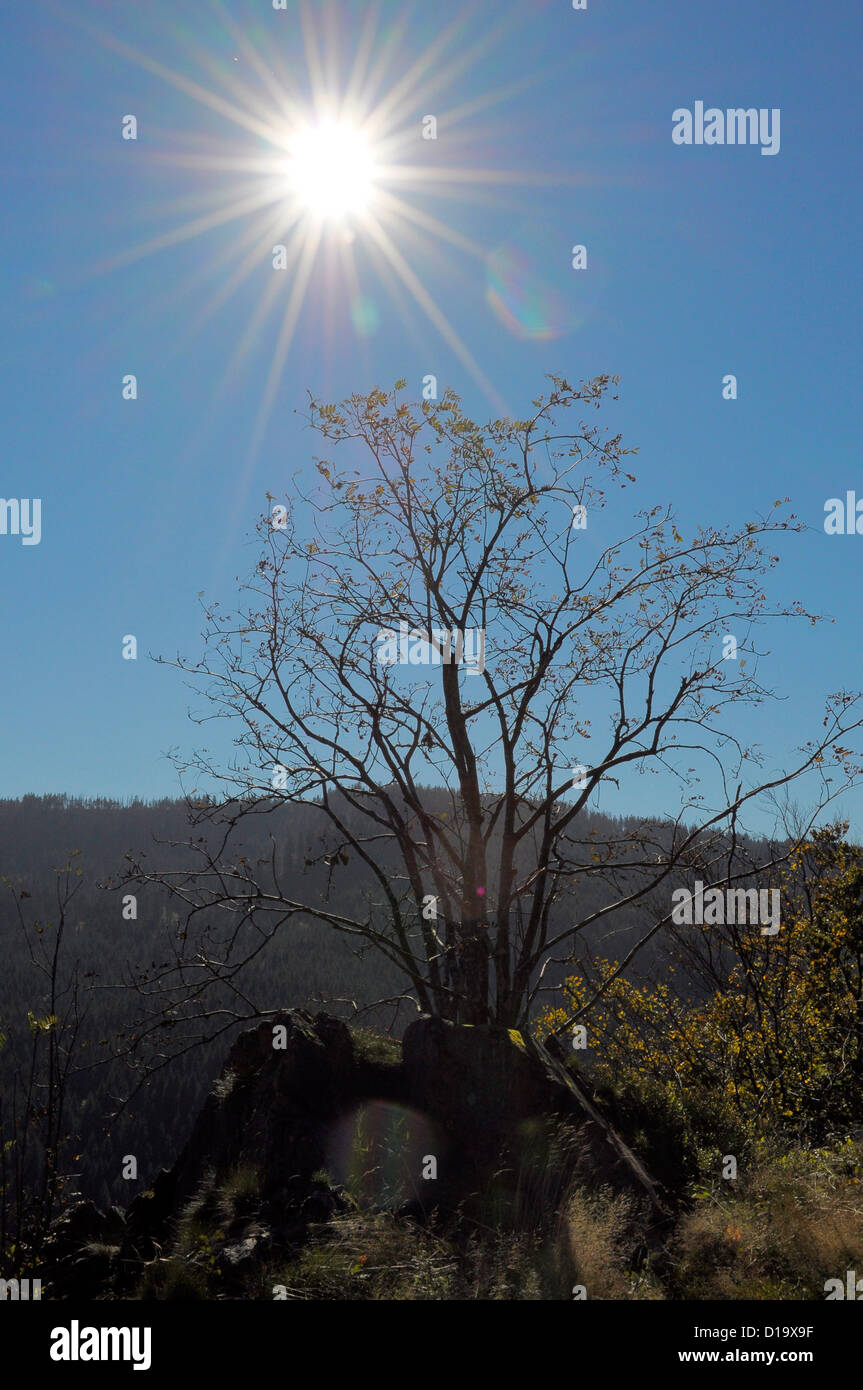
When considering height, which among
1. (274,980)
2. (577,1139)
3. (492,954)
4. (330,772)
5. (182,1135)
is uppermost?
(330,772)

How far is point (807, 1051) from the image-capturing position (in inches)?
607

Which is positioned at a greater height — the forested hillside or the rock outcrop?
the rock outcrop

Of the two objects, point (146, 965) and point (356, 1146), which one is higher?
point (356, 1146)

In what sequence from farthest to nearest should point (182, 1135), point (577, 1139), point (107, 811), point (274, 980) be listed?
1. point (107, 811)
2. point (274, 980)
3. point (182, 1135)
4. point (577, 1139)

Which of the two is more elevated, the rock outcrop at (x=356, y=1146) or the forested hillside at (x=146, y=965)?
the rock outcrop at (x=356, y=1146)

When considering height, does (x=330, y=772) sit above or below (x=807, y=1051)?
above

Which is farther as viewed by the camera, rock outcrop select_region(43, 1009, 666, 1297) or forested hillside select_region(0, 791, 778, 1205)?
forested hillside select_region(0, 791, 778, 1205)

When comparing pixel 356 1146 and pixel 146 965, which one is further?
pixel 146 965

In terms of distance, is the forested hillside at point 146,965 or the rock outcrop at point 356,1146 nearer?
the rock outcrop at point 356,1146

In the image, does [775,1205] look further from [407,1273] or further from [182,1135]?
[182,1135]
